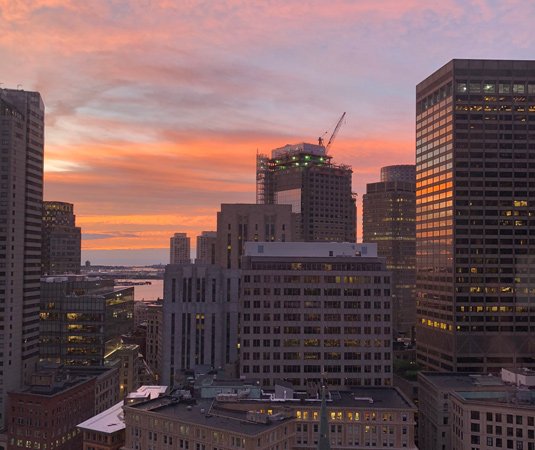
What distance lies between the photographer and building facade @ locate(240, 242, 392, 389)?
576ft

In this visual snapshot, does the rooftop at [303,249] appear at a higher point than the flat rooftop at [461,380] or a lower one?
higher

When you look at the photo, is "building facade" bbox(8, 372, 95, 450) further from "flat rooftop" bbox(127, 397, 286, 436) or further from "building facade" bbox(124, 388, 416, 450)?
"flat rooftop" bbox(127, 397, 286, 436)

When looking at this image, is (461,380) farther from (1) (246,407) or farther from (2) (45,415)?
(2) (45,415)

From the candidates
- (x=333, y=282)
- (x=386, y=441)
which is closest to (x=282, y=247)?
(x=333, y=282)

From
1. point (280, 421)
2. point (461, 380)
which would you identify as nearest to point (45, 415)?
point (280, 421)

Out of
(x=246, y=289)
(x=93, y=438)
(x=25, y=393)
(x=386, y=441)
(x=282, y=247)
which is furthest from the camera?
(x=282, y=247)

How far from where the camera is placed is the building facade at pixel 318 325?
176 meters

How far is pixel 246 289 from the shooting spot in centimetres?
17925

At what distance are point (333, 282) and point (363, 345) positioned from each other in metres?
19.8

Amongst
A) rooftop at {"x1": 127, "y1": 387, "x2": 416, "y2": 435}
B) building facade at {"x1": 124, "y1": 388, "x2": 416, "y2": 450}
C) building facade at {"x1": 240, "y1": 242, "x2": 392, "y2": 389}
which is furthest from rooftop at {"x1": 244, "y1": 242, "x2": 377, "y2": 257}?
building facade at {"x1": 124, "y1": 388, "x2": 416, "y2": 450}

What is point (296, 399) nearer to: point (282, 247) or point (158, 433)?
point (158, 433)

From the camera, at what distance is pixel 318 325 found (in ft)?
586

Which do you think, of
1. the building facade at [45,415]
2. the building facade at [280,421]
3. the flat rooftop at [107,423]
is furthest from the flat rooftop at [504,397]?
the building facade at [45,415]

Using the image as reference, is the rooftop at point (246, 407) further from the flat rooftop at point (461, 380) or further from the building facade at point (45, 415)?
the building facade at point (45, 415)
